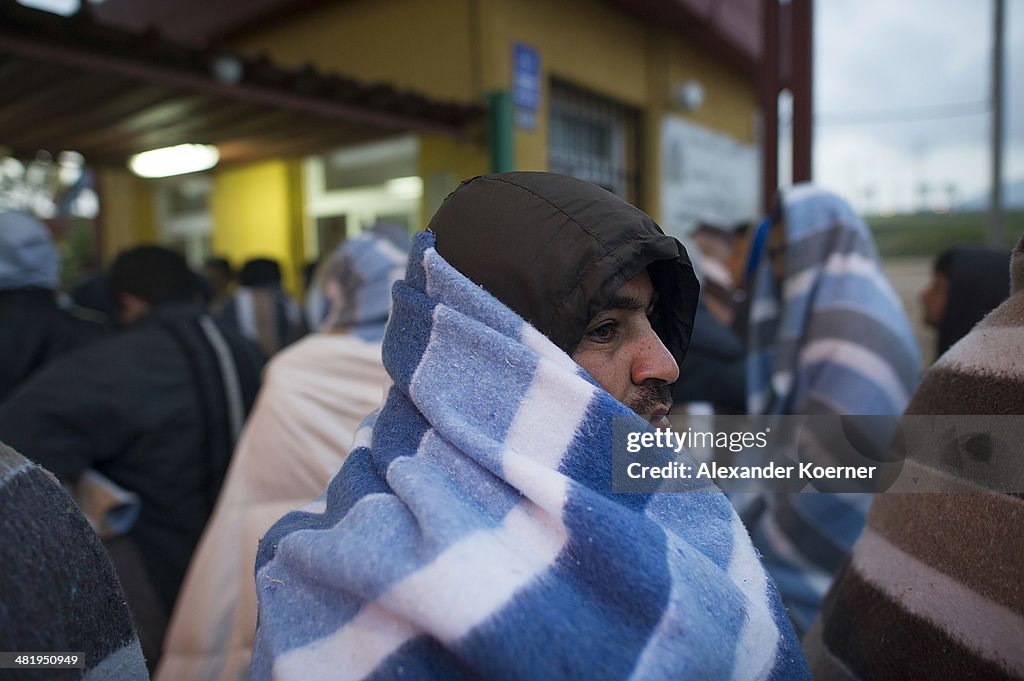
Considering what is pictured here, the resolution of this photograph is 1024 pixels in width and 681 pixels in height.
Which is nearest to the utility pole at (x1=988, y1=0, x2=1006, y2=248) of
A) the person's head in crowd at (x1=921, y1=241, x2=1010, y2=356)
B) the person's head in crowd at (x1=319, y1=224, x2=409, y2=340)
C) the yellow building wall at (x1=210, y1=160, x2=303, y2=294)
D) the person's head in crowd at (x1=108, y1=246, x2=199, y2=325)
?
the person's head in crowd at (x1=921, y1=241, x2=1010, y2=356)

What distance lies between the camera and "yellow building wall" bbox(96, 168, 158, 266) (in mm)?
9164

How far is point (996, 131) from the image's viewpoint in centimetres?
376

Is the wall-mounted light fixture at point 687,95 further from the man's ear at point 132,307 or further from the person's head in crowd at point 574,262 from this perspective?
the person's head in crowd at point 574,262

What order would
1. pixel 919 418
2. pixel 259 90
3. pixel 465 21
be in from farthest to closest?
pixel 465 21 → pixel 259 90 → pixel 919 418

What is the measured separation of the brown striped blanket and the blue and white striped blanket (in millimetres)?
230

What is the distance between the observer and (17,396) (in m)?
1.99

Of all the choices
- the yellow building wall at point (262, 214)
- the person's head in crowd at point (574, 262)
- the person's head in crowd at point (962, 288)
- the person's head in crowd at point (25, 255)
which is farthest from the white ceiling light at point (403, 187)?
the person's head in crowd at point (574, 262)

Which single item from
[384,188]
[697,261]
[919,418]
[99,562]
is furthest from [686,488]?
[384,188]

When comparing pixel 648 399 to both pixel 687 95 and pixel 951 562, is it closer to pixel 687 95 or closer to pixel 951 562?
pixel 951 562

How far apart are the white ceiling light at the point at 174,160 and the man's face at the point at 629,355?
6.49 metres

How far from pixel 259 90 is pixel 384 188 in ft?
11.1

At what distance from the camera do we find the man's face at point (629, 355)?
1127mm

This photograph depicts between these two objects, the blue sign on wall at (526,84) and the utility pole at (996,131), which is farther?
the blue sign on wall at (526,84)

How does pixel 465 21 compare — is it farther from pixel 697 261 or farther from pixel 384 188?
pixel 697 261
